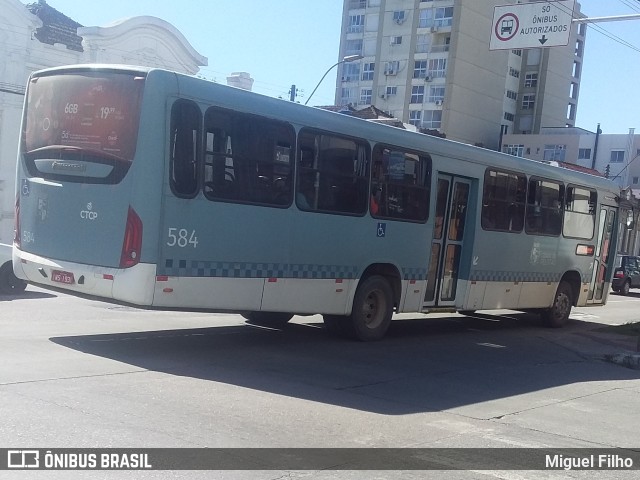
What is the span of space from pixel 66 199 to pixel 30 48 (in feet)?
79.9

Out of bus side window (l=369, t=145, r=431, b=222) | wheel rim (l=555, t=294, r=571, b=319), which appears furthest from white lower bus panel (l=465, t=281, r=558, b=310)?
bus side window (l=369, t=145, r=431, b=222)

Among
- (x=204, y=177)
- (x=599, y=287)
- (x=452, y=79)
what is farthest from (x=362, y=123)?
(x=452, y=79)

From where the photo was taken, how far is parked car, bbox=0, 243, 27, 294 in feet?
52.9

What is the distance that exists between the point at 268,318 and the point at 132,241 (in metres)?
4.68

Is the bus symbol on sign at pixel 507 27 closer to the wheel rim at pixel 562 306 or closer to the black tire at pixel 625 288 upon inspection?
the wheel rim at pixel 562 306

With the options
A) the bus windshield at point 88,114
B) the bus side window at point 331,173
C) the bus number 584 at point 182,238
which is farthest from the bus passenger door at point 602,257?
the bus windshield at point 88,114

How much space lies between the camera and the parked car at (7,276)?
16.1 m

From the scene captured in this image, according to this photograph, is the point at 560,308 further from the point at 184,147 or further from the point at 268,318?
the point at 184,147

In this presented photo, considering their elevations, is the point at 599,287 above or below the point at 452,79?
below

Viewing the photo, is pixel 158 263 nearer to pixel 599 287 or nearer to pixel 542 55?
pixel 599 287

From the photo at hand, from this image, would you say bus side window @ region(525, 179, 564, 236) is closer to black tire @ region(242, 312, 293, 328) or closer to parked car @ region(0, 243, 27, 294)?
Answer: black tire @ region(242, 312, 293, 328)

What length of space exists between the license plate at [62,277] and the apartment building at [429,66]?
60891 millimetres

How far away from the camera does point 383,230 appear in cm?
1312

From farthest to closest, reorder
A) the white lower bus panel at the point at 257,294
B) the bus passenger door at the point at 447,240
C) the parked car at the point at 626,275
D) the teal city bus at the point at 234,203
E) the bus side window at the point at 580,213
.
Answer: the parked car at the point at 626,275
the bus side window at the point at 580,213
the bus passenger door at the point at 447,240
the white lower bus panel at the point at 257,294
the teal city bus at the point at 234,203
